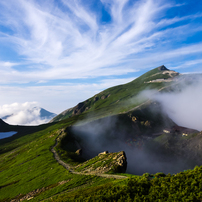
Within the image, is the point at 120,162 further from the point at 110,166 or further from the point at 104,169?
the point at 104,169

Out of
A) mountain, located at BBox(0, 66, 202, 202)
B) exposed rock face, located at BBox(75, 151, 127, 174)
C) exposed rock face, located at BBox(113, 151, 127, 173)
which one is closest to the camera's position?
mountain, located at BBox(0, 66, 202, 202)

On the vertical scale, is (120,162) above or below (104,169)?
above

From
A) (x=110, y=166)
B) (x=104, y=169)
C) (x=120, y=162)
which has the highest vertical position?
(x=120, y=162)

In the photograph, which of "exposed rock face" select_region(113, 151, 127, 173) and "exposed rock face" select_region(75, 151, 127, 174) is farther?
"exposed rock face" select_region(113, 151, 127, 173)

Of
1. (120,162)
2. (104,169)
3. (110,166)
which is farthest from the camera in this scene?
(120,162)

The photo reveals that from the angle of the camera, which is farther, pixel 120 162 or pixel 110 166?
pixel 120 162

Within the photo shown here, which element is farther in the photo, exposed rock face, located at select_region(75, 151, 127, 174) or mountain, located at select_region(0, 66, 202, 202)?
exposed rock face, located at select_region(75, 151, 127, 174)

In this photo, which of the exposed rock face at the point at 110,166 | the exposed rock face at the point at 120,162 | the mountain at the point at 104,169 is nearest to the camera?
the mountain at the point at 104,169

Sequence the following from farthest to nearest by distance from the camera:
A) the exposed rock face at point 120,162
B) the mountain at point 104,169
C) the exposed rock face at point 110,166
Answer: the exposed rock face at point 120,162 < the exposed rock face at point 110,166 < the mountain at point 104,169

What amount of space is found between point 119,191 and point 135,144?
168026mm

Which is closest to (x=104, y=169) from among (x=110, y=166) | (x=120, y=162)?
(x=110, y=166)

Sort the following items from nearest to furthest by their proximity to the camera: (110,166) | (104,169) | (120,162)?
(104,169) < (110,166) < (120,162)

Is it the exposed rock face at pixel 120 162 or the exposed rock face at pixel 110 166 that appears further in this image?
the exposed rock face at pixel 120 162

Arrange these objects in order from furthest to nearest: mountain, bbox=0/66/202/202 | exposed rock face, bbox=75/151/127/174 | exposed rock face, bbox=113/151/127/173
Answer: exposed rock face, bbox=113/151/127/173 → exposed rock face, bbox=75/151/127/174 → mountain, bbox=0/66/202/202
